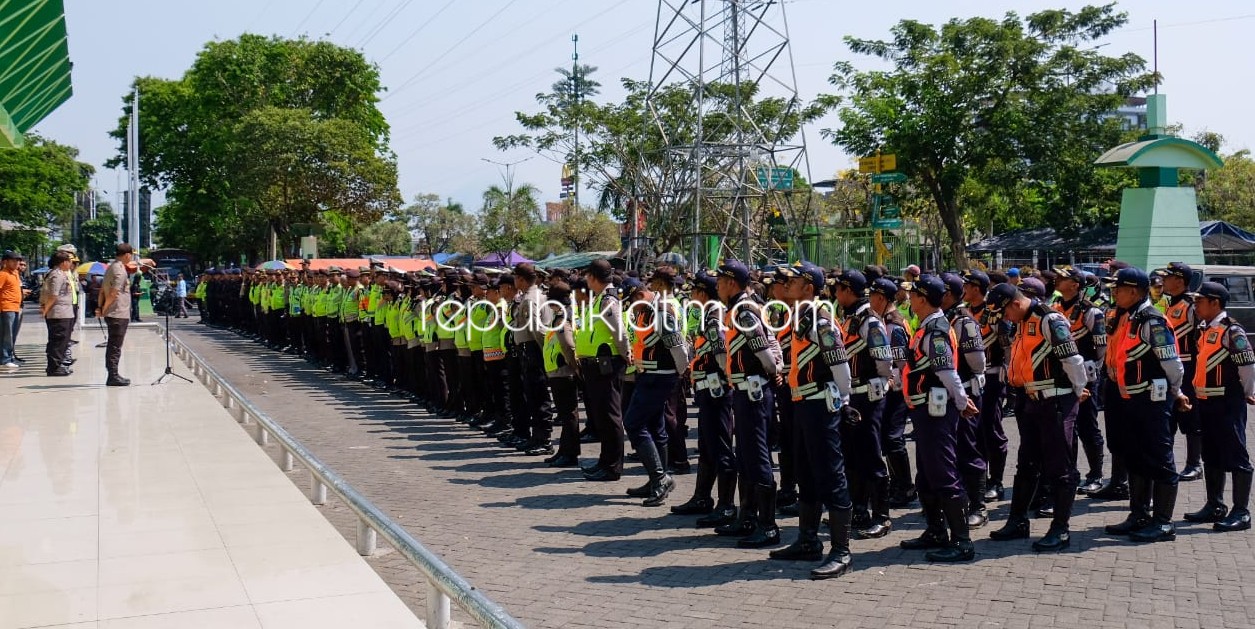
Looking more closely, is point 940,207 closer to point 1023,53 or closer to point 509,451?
point 1023,53

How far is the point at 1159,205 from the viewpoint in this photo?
21.5 m

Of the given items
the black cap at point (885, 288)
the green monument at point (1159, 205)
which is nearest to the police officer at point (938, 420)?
the black cap at point (885, 288)

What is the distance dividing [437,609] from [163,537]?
2.56m

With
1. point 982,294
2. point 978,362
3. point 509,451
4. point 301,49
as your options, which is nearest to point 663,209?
point 509,451

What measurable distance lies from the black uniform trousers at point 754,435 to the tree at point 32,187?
51301 millimetres

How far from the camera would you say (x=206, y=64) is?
150 ft

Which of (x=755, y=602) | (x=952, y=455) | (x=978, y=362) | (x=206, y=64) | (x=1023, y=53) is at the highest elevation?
(x=206, y=64)

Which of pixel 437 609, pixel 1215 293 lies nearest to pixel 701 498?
pixel 437 609

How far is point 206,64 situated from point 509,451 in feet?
132

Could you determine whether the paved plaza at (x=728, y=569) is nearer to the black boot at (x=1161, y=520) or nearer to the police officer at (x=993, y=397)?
the black boot at (x=1161, y=520)

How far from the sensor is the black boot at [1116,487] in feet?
28.5

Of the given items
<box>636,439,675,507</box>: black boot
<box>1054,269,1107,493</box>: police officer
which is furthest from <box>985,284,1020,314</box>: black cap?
<box>636,439,675,507</box>: black boot

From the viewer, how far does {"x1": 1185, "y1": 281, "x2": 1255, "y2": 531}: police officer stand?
7.71 m

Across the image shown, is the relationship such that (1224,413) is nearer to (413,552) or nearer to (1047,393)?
(1047,393)
